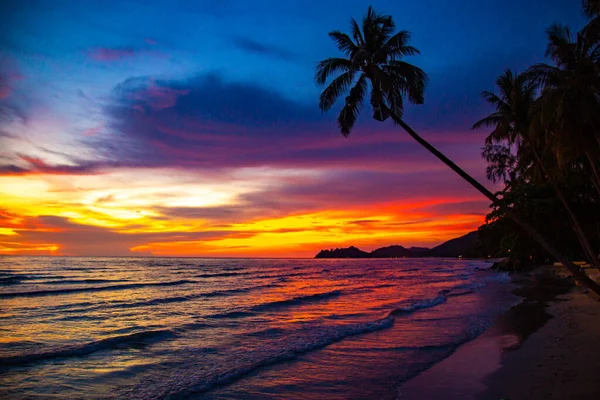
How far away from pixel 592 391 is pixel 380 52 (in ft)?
36.7

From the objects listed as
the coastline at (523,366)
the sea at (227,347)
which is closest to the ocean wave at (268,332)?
the sea at (227,347)

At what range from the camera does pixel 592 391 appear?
7.20 m

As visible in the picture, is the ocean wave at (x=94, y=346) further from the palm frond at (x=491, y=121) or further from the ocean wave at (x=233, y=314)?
the palm frond at (x=491, y=121)

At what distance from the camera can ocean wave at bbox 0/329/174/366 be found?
11.4m

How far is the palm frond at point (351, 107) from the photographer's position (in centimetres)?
1466

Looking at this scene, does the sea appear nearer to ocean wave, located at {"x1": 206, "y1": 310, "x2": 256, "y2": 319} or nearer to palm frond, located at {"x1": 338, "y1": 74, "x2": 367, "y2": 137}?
ocean wave, located at {"x1": 206, "y1": 310, "x2": 256, "y2": 319}

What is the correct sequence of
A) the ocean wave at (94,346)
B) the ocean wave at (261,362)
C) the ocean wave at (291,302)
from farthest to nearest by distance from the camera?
the ocean wave at (291,302) → the ocean wave at (94,346) → the ocean wave at (261,362)

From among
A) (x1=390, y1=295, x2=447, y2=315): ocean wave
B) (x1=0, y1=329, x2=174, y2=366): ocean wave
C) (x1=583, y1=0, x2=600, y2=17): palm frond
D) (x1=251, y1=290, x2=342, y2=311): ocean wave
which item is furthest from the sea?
(x1=583, y1=0, x2=600, y2=17): palm frond

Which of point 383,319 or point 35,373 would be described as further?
point 383,319

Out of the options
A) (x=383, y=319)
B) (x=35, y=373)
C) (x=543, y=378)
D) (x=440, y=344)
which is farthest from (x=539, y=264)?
(x=35, y=373)

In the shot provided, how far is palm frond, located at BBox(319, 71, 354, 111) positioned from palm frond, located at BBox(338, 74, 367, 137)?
35 centimetres

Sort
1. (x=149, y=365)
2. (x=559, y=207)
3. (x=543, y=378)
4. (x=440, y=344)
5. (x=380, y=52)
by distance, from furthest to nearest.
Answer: (x=559, y=207), (x=380, y=52), (x=440, y=344), (x=149, y=365), (x=543, y=378)

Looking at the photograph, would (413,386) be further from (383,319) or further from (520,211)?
(520,211)

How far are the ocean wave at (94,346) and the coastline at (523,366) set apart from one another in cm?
916
